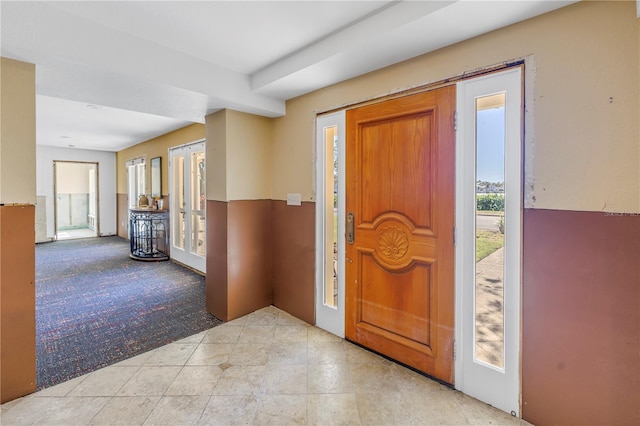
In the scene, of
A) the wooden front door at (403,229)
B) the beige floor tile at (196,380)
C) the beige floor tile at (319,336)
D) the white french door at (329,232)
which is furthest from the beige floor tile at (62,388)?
the wooden front door at (403,229)

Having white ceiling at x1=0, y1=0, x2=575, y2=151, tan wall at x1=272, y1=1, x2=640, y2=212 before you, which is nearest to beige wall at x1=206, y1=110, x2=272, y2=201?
white ceiling at x1=0, y1=0, x2=575, y2=151

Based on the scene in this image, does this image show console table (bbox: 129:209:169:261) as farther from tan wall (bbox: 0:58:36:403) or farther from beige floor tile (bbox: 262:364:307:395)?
beige floor tile (bbox: 262:364:307:395)

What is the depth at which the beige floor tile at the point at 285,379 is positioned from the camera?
6.28ft

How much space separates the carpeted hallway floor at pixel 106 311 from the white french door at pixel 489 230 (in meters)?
2.40

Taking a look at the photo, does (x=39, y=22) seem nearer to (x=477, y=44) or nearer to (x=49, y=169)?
(x=477, y=44)

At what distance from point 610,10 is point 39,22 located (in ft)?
10.1

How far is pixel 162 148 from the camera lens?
564 centimetres

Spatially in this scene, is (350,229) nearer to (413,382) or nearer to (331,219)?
(331,219)

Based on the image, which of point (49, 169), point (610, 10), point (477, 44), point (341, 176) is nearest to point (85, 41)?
point (341, 176)

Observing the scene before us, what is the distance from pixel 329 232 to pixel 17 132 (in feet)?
7.64

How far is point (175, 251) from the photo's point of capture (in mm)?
5332

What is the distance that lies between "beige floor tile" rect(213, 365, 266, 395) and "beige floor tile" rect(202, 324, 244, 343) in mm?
460

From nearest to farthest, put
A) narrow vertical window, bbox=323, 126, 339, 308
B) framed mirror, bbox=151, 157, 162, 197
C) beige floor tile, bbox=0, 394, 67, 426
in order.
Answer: beige floor tile, bbox=0, 394, 67, 426 → narrow vertical window, bbox=323, 126, 339, 308 → framed mirror, bbox=151, 157, 162, 197

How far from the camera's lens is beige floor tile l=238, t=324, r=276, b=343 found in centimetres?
257
